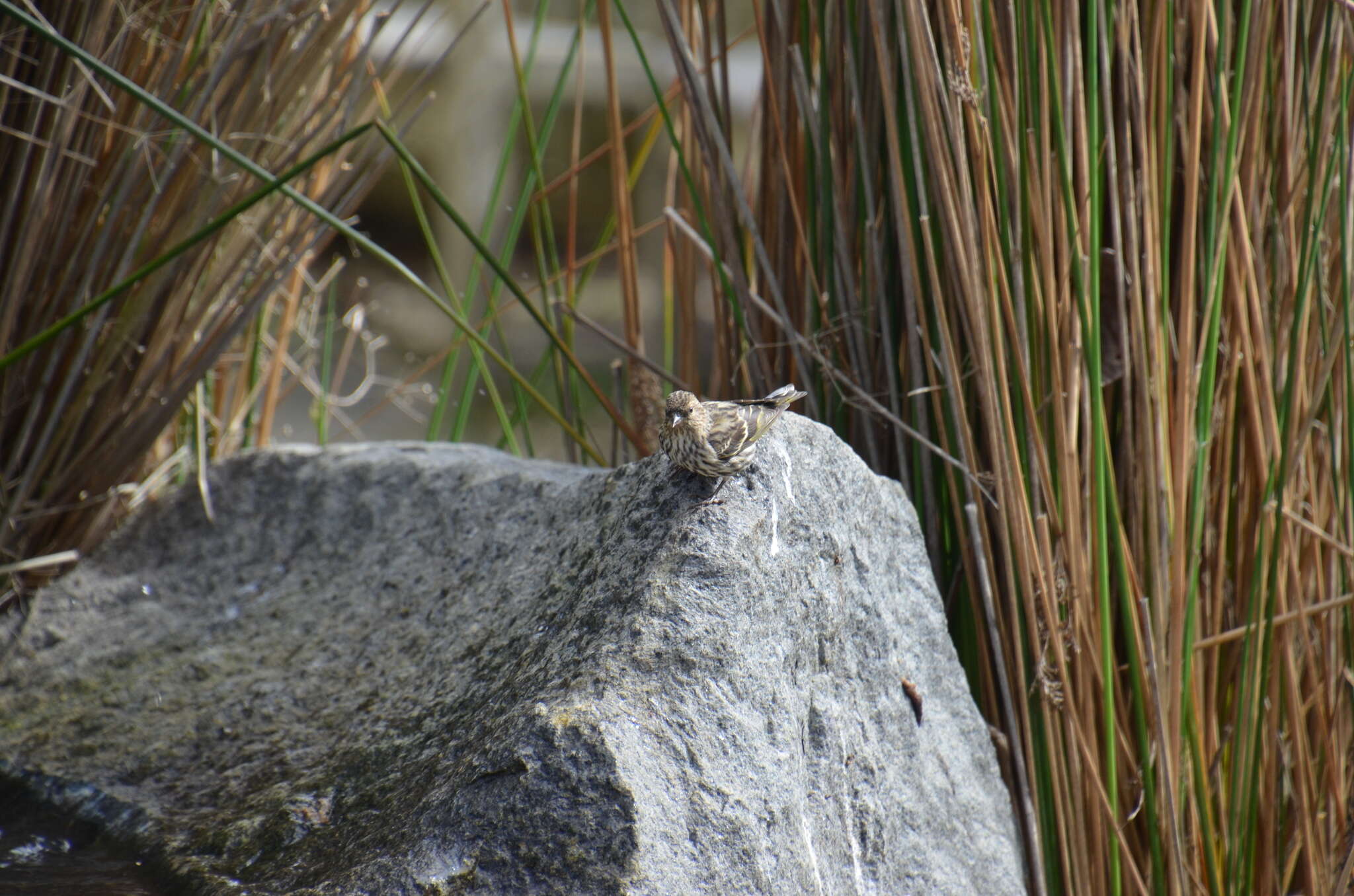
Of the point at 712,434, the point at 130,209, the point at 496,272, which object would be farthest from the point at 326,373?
the point at 712,434

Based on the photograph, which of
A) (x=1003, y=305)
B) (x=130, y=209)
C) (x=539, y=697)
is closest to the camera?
(x=539, y=697)

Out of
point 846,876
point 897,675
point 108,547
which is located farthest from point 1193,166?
point 108,547

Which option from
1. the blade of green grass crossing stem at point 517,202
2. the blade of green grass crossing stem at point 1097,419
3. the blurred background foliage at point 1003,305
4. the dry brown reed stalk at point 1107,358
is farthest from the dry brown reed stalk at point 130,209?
the blade of green grass crossing stem at point 1097,419

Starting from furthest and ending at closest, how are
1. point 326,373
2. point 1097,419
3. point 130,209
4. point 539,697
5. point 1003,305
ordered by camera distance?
point 326,373, point 130,209, point 1003,305, point 1097,419, point 539,697

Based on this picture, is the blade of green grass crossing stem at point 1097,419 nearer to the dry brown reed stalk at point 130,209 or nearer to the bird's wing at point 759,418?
the bird's wing at point 759,418

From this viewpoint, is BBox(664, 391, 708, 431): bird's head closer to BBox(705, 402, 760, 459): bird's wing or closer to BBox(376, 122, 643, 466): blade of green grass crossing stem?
BBox(705, 402, 760, 459): bird's wing

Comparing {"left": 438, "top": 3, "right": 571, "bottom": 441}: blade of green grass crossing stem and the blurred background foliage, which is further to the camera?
{"left": 438, "top": 3, "right": 571, "bottom": 441}: blade of green grass crossing stem

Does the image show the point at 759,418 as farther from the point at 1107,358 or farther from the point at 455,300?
the point at 455,300

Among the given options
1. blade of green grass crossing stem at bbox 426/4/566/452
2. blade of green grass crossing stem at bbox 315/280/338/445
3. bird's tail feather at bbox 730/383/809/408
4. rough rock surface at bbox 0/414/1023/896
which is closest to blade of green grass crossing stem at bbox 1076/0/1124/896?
rough rock surface at bbox 0/414/1023/896
